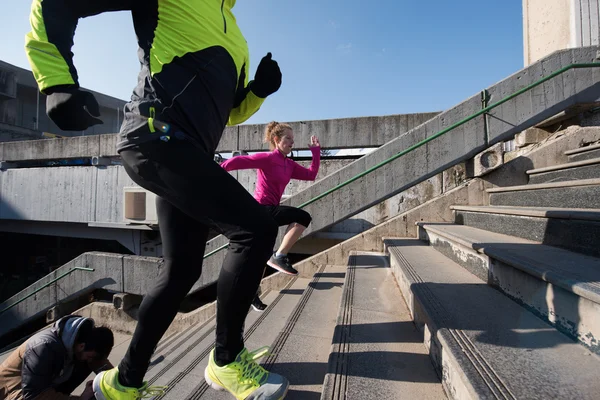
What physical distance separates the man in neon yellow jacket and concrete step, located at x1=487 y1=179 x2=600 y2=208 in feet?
7.20

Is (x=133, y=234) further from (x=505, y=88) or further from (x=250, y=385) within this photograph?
(x=505, y=88)

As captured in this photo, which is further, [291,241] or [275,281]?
[275,281]

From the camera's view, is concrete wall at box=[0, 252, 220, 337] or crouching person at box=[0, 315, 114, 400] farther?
concrete wall at box=[0, 252, 220, 337]

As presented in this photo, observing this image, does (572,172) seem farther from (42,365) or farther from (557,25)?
(557,25)

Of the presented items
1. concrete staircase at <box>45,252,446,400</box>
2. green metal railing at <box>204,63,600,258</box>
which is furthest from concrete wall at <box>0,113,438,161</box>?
concrete staircase at <box>45,252,446,400</box>

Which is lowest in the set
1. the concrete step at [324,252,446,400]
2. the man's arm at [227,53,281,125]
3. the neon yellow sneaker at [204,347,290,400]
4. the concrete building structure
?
the concrete step at [324,252,446,400]

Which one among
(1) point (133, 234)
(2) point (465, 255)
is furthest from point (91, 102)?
(1) point (133, 234)

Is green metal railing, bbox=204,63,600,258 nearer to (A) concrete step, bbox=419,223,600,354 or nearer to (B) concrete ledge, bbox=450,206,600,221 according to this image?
(B) concrete ledge, bbox=450,206,600,221

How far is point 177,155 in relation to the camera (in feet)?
3.35

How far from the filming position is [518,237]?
2.21 metres

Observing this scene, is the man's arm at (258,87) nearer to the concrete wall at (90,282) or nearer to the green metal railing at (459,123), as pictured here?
the green metal railing at (459,123)

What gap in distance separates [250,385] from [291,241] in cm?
195

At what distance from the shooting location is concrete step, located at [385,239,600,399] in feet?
2.84

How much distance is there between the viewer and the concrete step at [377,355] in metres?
1.16
